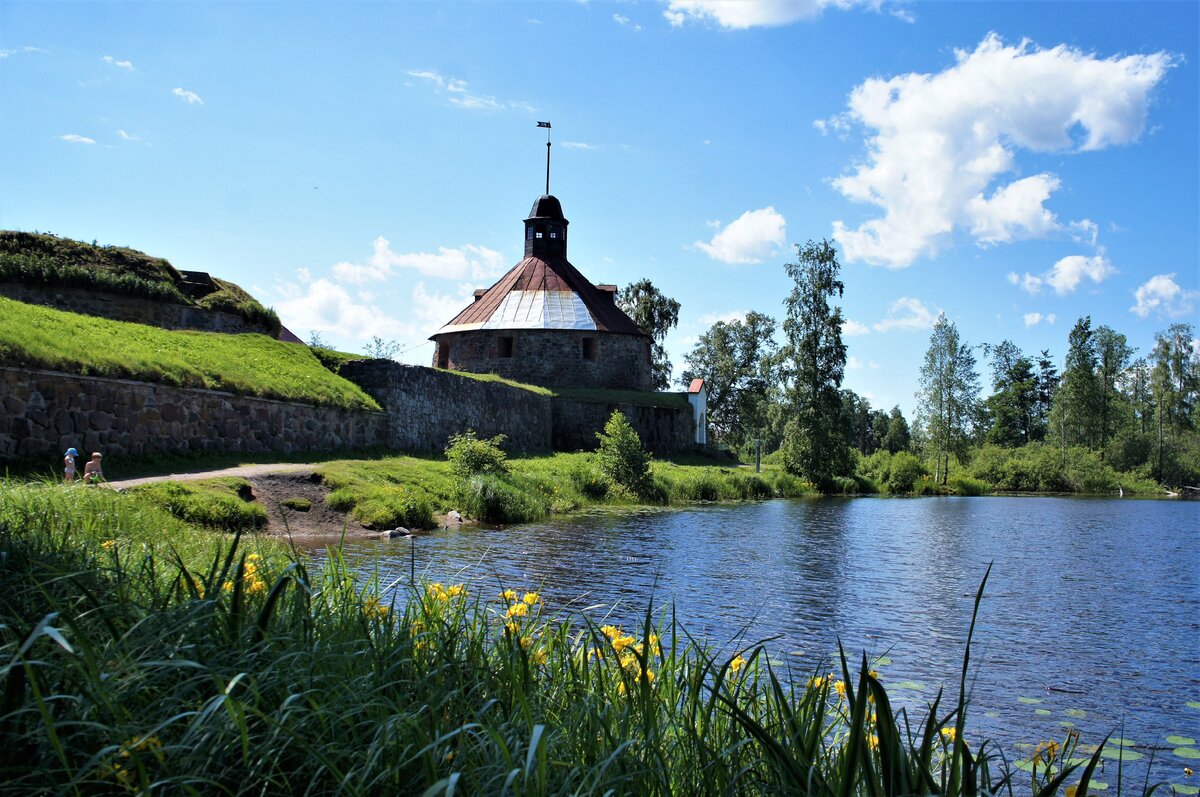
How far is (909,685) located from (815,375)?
35378 mm

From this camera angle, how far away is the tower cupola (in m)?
46.2

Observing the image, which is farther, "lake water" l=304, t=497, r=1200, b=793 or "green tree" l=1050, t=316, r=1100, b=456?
"green tree" l=1050, t=316, r=1100, b=456

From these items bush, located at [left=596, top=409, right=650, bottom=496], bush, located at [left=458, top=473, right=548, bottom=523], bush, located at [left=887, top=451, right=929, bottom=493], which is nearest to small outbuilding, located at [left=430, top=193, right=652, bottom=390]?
bush, located at [left=887, top=451, right=929, bottom=493]

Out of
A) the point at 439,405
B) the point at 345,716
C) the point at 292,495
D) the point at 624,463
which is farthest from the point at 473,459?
the point at 345,716

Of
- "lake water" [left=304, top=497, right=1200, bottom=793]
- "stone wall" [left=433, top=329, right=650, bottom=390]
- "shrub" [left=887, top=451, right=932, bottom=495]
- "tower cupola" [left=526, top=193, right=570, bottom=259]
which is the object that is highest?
"tower cupola" [left=526, top=193, right=570, bottom=259]

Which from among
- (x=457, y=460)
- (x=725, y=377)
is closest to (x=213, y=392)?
(x=457, y=460)

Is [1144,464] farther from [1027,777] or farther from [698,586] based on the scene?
[1027,777]

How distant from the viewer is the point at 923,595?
12.8 metres

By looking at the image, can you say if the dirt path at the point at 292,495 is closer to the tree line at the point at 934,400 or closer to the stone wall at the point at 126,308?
the stone wall at the point at 126,308

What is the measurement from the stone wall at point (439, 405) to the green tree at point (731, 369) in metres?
30.6

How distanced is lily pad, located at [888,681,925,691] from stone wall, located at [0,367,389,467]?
12.6 m

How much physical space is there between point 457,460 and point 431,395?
5597 millimetres

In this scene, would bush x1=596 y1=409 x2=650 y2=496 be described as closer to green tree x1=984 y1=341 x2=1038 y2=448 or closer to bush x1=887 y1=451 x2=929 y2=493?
bush x1=887 y1=451 x2=929 y2=493

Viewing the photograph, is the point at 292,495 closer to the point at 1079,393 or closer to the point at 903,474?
the point at 903,474
